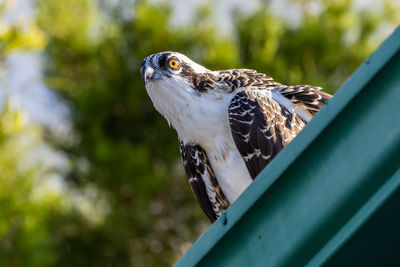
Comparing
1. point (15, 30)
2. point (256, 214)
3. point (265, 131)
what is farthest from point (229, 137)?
point (15, 30)

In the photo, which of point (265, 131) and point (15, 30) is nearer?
point (265, 131)

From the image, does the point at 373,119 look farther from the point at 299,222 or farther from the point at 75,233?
the point at 75,233

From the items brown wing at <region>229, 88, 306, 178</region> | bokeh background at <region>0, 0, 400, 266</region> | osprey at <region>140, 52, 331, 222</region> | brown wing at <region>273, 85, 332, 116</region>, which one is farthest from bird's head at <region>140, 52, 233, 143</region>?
bokeh background at <region>0, 0, 400, 266</region>

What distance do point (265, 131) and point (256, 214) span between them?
190 centimetres

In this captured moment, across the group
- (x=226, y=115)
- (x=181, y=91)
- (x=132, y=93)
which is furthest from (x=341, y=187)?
(x=132, y=93)

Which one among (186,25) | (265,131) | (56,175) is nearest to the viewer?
(265,131)

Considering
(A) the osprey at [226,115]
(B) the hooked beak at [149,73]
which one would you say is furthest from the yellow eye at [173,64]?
(B) the hooked beak at [149,73]

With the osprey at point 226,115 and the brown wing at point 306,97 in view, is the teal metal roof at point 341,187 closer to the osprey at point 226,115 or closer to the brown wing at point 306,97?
the osprey at point 226,115

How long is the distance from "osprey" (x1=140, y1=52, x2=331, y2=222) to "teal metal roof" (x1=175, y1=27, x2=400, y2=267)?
1.84 metres

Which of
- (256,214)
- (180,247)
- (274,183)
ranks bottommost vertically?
(180,247)

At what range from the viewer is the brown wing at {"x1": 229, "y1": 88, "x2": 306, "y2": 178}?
3.45 m

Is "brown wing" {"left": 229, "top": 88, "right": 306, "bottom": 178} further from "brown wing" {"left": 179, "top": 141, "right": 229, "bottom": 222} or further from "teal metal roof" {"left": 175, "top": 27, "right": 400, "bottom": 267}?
"teal metal roof" {"left": 175, "top": 27, "right": 400, "bottom": 267}

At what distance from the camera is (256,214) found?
64.1 inches

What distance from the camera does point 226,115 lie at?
143 inches
